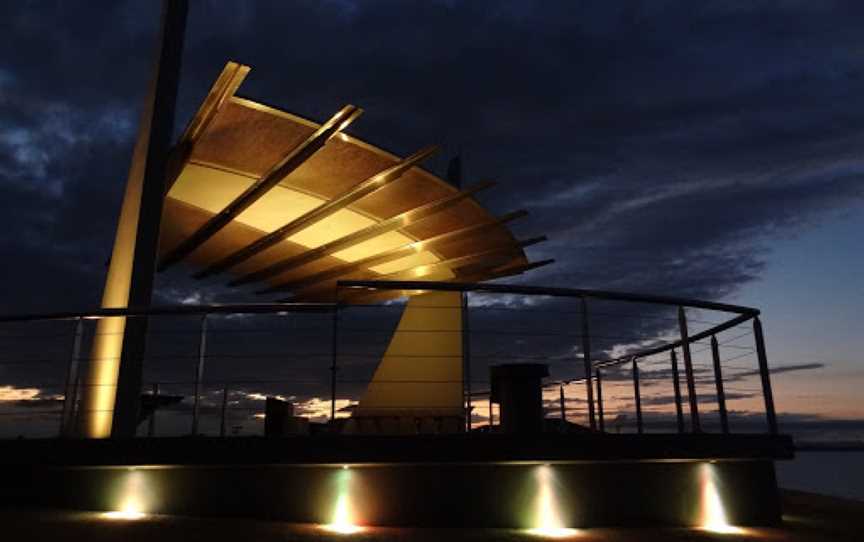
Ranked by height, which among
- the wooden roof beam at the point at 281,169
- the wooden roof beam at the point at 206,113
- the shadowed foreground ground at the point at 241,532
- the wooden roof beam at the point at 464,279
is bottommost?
the shadowed foreground ground at the point at 241,532

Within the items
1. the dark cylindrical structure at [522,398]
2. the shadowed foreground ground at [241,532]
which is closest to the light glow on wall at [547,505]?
the shadowed foreground ground at [241,532]

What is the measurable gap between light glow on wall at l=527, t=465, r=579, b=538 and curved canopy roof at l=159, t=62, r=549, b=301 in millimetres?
3352

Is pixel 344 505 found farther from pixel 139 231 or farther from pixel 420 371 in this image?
pixel 420 371

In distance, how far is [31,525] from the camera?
11.5 feet

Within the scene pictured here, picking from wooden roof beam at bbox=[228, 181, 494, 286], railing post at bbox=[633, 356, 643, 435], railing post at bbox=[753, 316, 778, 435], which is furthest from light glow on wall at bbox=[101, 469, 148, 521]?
railing post at bbox=[633, 356, 643, 435]

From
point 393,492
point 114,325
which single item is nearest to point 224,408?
point 114,325

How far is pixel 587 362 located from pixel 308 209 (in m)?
5.04

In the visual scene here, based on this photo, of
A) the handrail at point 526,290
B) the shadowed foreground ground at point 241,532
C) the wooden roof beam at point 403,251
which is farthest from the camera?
the wooden roof beam at point 403,251

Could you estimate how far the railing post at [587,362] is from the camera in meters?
4.17

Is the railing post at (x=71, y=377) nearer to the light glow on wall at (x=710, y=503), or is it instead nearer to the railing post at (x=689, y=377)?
the light glow on wall at (x=710, y=503)

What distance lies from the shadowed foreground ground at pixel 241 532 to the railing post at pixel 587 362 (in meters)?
0.80

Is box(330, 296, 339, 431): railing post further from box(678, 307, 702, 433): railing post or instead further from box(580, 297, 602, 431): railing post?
box(678, 307, 702, 433): railing post

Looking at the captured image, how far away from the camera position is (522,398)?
15.1ft

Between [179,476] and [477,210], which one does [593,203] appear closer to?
[477,210]
